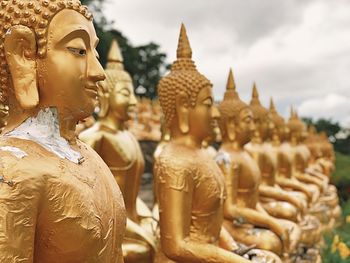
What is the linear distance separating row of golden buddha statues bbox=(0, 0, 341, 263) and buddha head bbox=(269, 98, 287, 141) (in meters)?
1.69

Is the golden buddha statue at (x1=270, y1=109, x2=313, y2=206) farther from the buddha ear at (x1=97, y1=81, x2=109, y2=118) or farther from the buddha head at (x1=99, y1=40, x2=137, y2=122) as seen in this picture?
the buddha ear at (x1=97, y1=81, x2=109, y2=118)

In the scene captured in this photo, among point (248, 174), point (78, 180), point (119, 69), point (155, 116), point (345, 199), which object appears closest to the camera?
point (78, 180)

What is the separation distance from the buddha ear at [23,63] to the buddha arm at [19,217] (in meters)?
0.26

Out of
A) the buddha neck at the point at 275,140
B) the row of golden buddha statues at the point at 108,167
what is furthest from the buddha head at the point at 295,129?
Answer: the row of golden buddha statues at the point at 108,167

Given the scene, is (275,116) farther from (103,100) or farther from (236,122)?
(103,100)

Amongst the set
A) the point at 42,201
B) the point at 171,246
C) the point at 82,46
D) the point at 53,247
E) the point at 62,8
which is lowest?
the point at 171,246

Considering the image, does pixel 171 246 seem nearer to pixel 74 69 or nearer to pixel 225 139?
pixel 74 69

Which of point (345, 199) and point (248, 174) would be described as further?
point (345, 199)

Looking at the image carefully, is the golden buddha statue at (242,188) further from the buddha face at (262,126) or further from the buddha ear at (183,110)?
the buddha face at (262,126)

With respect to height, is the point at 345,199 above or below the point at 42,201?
below

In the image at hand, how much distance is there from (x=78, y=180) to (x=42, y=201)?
168mm

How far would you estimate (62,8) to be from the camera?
1894 millimetres

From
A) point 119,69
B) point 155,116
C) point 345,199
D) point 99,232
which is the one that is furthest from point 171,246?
point 345,199

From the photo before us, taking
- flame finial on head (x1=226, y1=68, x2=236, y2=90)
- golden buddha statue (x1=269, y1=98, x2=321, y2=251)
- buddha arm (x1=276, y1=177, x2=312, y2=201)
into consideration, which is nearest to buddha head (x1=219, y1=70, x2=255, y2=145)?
flame finial on head (x1=226, y1=68, x2=236, y2=90)
